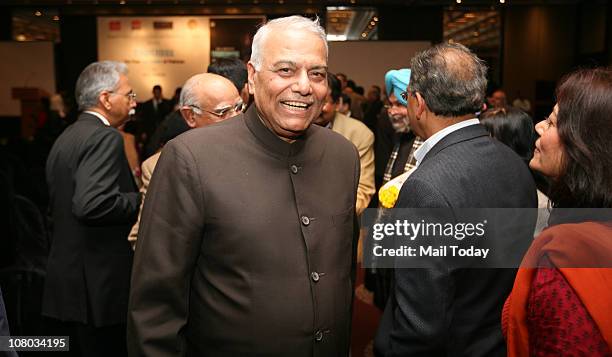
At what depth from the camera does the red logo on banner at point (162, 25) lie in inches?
498

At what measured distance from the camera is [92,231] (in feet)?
8.52

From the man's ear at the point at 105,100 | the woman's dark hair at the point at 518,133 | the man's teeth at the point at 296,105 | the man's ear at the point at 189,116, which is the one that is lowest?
the woman's dark hair at the point at 518,133

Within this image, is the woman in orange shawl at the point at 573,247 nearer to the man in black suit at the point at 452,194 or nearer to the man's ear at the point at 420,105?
the man in black suit at the point at 452,194

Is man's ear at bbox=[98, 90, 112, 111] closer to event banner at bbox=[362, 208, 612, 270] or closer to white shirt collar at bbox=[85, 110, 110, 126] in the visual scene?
white shirt collar at bbox=[85, 110, 110, 126]

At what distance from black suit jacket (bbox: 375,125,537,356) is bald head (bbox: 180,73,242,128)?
1076mm

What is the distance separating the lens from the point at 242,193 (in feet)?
4.99

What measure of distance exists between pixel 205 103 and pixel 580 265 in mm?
1787

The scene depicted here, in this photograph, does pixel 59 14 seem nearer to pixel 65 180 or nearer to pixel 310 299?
pixel 65 180

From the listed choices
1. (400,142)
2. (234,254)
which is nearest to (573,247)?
(234,254)

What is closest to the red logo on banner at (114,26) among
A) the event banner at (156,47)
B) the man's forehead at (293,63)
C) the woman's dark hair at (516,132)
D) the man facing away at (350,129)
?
the event banner at (156,47)

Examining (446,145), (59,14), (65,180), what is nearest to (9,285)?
(65,180)

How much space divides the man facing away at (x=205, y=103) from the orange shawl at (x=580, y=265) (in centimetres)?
163

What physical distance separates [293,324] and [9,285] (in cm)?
245

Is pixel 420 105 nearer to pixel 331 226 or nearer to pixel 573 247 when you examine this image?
pixel 331 226
